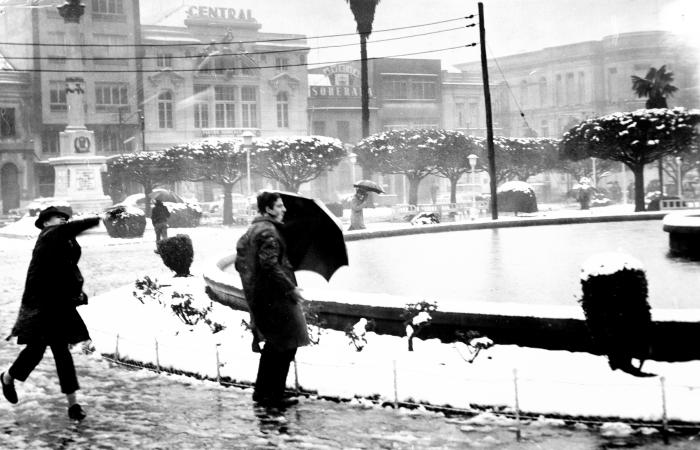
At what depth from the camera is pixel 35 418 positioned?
622 cm

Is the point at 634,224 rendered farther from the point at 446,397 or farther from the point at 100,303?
the point at 446,397

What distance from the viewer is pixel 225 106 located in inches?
2469

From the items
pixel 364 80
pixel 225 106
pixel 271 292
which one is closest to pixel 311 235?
pixel 271 292

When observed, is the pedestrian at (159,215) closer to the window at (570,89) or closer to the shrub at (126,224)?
the shrub at (126,224)

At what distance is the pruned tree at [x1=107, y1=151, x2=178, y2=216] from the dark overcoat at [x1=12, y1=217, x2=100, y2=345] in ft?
121

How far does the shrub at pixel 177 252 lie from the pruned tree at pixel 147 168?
96.0 feet

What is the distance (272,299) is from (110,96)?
186 ft

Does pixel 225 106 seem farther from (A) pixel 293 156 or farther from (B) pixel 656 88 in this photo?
(B) pixel 656 88

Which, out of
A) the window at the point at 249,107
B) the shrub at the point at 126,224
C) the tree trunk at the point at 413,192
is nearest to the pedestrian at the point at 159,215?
the shrub at the point at 126,224

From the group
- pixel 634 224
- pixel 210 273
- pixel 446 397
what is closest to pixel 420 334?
pixel 446 397

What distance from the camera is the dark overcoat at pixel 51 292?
6.21 meters

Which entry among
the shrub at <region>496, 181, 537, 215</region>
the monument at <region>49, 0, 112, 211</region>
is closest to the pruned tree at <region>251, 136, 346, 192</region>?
the monument at <region>49, 0, 112, 211</region>

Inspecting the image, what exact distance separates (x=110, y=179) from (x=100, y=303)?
112ft

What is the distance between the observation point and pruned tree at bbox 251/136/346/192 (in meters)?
42.3
